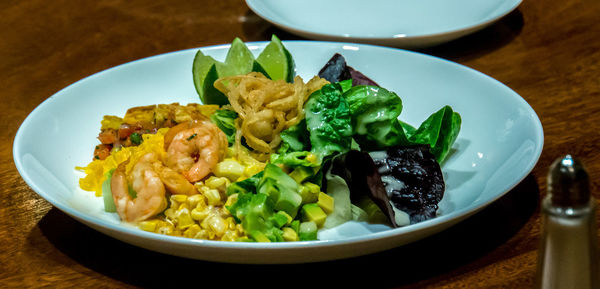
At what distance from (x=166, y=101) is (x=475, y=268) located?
1441 mm

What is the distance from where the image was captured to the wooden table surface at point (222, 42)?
5.35ft

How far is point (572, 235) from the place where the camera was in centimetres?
100

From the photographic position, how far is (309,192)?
1.84 metres

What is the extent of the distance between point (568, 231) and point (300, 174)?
3.12 ft

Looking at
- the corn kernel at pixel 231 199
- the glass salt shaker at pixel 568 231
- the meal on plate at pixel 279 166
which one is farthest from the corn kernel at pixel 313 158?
the glass salt shaker at pixel 568 231

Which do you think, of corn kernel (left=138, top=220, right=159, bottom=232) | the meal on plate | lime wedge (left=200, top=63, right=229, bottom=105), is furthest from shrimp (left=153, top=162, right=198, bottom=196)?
lime wedge (left=200, top=63, right=229, bottom=105)

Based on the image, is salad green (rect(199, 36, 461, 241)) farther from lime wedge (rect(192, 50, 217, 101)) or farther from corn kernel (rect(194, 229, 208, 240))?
lime wedge (rect(192, 50, 217, 101))

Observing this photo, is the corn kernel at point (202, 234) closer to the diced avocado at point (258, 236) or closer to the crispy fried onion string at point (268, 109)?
the diced avocado at point (258, 236)

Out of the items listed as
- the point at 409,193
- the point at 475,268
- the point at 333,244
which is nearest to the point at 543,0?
the point at 409,193

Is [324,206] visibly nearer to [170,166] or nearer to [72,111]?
[170,166]

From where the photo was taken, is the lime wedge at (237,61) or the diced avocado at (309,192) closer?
the diced avocado at (309,192)

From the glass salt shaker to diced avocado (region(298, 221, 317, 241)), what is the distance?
0.72m

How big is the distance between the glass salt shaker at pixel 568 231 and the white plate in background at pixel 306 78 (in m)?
0.47

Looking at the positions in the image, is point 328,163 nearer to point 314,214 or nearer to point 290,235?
point 314,214
